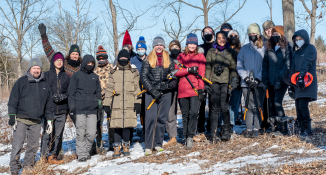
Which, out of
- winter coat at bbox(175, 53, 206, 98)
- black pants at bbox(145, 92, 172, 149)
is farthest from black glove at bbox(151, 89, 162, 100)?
winter coat at bbox(175, 53, 206, 98)

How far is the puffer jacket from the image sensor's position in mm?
5422

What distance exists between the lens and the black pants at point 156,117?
17.9 feet

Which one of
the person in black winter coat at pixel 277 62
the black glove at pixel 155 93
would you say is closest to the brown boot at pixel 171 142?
the black glove at pixel 155 93

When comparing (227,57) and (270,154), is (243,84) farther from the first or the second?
(270,154)

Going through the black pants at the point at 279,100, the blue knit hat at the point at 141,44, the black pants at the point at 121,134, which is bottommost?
the black pants at the point at 121,134

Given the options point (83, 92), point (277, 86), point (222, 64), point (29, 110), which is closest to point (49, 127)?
point (29, 110)

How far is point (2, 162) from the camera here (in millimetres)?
6082

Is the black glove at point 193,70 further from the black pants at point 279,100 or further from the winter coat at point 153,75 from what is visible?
the black pants at point 279,100

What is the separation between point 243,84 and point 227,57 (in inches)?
26.9

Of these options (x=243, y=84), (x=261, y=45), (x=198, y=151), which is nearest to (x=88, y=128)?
(x=198, y=151)

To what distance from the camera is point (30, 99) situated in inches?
190

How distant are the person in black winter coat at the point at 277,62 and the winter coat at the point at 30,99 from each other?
454 centimetres

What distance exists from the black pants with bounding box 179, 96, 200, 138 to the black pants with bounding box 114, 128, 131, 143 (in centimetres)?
127

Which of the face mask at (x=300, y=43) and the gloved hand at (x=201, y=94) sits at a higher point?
the face mask at (x=300, y=43)
